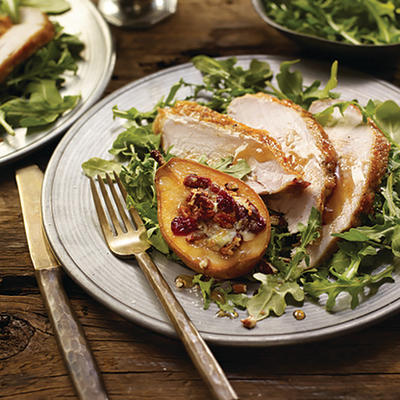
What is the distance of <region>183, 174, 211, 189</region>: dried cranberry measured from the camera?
251 cm

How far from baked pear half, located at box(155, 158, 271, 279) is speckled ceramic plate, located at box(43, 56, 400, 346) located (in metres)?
0.16

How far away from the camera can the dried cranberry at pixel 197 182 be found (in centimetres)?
251

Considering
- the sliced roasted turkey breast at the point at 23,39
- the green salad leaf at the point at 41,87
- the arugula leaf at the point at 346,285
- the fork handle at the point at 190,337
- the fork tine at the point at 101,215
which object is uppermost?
the sliced roasted turkey breast at the point at 23,39

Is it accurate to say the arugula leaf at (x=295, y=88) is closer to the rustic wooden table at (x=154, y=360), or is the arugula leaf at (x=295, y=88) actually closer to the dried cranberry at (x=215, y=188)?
the dried cranberry at (x=215, y=188)

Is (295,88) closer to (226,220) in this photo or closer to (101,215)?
(226,220)

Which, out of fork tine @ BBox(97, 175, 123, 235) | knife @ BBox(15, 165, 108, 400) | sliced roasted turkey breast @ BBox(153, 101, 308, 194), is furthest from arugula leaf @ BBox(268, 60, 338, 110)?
knife @ BBox(15, 165, 108, 400)

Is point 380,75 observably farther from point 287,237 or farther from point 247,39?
point 287,237

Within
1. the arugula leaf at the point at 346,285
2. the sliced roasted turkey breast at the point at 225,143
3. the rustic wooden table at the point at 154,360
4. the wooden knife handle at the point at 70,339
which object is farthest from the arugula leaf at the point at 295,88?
the wooden knife handle at the point at 70,339

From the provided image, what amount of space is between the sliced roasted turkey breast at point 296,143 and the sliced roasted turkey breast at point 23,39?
5.59ft

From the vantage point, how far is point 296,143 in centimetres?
284

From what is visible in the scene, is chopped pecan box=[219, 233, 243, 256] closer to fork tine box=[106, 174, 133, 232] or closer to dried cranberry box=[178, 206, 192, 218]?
dried cranberry box=[178, 206, 192, 218]

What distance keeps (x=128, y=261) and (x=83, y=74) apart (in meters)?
1.88

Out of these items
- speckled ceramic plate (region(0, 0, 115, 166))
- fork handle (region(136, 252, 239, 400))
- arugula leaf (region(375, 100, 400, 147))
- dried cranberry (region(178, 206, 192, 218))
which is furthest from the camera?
speckled ceramic plate (region(0, 0, 115, 166))

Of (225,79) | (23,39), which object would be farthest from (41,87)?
(225,79)
